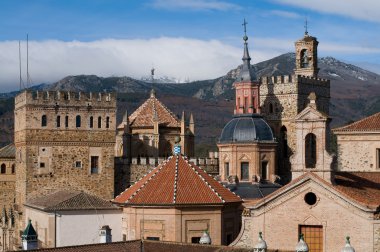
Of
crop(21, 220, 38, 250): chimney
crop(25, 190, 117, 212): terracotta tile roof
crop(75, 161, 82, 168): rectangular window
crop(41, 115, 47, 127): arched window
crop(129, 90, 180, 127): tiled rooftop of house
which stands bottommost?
crop(21, 220, 38, 250): chimney

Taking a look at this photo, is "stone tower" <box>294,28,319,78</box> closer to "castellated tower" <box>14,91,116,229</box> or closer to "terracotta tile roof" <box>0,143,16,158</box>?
"castellated tower" <box>14,91,116,229</box>

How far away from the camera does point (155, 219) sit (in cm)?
4378

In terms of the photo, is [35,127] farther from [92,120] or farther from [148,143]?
[148,143]

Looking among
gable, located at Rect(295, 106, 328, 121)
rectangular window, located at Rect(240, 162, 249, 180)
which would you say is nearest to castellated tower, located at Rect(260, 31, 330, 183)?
rectangular window, located at Rect(240, 162, 249, 180)

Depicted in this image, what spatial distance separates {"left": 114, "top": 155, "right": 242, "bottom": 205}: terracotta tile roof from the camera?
1724 inches

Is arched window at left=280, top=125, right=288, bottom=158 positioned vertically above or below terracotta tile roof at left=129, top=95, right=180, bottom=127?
below

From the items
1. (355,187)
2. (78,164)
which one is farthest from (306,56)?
(355,187)

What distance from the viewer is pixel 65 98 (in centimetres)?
5641

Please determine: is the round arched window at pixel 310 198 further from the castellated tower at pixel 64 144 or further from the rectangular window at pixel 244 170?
the castellated tower at pixel 64 144

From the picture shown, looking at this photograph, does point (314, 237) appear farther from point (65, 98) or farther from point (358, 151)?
point (65, 98)

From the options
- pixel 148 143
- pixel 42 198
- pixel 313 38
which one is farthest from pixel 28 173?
pixel 313 38

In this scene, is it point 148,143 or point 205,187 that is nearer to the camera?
point 205,187

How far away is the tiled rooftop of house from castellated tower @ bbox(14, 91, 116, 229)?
6483 mm

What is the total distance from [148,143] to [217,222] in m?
19.6
